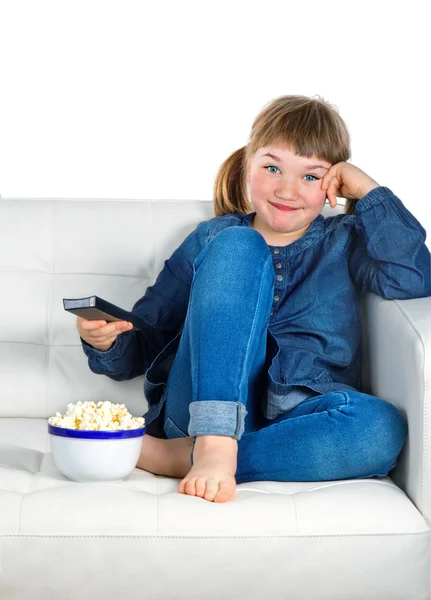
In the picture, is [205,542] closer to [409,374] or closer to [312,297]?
[409,374]

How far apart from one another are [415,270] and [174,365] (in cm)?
48

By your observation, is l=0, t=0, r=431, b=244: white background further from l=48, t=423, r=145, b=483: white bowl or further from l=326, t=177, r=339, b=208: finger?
l=48, t=423, r=145, b=483: white bowl

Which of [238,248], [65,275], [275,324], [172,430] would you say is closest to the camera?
[238,248]

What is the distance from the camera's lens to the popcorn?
4.60 ft

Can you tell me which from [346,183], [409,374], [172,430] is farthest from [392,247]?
[172,430]

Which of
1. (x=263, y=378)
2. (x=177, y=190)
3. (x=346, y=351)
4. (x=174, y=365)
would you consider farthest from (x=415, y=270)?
(x=177, y=190)

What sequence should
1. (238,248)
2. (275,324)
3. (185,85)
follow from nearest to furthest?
(238,248) < (275,324) < (185,85)

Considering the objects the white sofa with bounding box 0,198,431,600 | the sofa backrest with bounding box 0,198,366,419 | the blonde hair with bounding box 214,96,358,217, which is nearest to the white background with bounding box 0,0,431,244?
the sofa backrest with bounding box 0,198,366,419

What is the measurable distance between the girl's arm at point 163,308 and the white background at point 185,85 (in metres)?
0.75

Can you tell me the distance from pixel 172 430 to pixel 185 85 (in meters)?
1.28

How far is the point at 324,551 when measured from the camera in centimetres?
129

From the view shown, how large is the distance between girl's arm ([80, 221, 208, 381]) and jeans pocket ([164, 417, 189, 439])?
0.18 m

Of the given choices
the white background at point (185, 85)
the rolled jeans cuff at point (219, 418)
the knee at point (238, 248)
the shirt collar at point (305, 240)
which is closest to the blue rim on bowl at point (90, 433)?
the rolled jeans cuff at point (219, 418)

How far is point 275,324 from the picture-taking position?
173 centimetres
